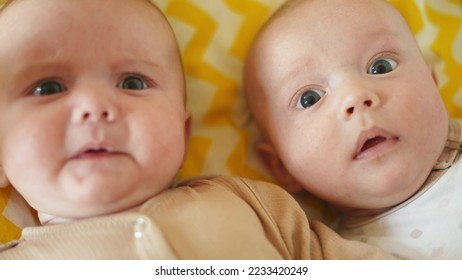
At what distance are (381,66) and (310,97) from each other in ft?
0.54

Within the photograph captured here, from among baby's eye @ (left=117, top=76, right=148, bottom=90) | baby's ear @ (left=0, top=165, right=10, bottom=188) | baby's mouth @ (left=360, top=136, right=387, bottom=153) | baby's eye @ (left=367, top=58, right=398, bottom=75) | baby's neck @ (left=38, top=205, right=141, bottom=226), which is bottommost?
baby's neck @ (left=38, top=205, right=141, bottom=226)

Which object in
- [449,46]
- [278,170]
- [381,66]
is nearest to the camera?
[381,66]

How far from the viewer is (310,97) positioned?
1137 mm

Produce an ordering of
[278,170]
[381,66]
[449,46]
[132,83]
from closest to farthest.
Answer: [132,83]
[381,66]
[278,170]
[449,46]

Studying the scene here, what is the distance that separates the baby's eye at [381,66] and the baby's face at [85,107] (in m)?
0.42

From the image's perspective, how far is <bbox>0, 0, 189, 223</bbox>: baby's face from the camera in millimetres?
883

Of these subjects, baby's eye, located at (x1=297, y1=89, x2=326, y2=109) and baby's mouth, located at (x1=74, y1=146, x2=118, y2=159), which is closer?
baby's mouth, located at (x1=74, y1=146, x2=118, y2=159)

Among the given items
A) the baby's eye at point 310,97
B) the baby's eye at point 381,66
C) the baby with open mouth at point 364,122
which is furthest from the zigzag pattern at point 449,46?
the baby's eye at point 310,97

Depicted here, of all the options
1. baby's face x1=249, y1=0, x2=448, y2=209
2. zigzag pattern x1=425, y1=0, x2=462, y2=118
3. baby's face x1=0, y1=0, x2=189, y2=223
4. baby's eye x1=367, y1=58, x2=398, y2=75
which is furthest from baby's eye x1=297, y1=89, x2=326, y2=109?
zigzag pattern x1=425, y1=0, x2=462, y2=118

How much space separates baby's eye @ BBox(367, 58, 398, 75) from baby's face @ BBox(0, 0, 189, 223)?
0.42 meters

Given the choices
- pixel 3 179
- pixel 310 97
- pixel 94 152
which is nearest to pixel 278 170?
pixel 310 97

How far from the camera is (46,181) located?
2.93 feet

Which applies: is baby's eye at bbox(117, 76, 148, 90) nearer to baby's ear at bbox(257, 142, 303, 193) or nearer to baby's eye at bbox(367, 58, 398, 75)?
baby's ear at bbox(257, 142, 303, 193)

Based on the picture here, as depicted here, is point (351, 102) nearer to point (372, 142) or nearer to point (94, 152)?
point (372, 142)
